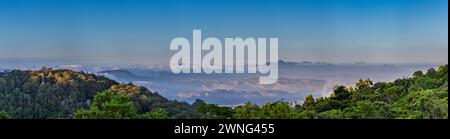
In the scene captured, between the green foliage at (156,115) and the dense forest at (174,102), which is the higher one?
the dense forest at (174,102)

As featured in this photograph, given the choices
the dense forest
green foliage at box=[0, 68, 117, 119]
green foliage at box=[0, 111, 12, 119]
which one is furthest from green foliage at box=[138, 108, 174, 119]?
green foliage at box=[0, 111, 12, 119]

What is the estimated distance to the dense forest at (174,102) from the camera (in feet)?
8.32

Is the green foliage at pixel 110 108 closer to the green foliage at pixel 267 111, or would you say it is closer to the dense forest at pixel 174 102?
the dense forest at pixel 174 102

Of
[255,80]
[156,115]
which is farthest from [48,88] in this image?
[255,80]

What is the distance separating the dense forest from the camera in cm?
254

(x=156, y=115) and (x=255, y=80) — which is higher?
(x=255, y=80)

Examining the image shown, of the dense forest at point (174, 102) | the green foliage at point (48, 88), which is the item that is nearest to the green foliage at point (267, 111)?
the dense forest at point (174, 102)

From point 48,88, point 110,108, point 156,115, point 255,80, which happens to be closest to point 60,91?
point 48,88

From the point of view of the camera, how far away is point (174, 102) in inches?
103

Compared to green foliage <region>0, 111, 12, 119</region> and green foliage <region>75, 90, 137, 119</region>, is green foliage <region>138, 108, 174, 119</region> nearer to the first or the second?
green foliage <region>75, 90, 137, 119</region>

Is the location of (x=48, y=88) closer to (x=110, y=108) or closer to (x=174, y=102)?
(x=110, y=108)

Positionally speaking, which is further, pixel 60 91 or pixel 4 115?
pixel 60 91
